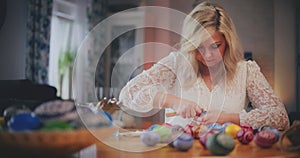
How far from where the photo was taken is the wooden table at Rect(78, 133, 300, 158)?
3.16 ft

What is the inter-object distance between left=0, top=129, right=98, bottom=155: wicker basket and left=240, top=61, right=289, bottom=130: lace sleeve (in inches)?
20.5

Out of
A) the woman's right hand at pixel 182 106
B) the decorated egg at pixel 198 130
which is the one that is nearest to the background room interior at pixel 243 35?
the woman's right hand at pixel 182 106

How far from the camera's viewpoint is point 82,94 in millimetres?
1156

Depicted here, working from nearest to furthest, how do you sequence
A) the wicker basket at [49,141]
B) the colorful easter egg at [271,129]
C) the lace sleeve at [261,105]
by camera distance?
the wicker basket at [49,141] → the colorful easter egg at [271,129] → the lace sleeve at [261,105]

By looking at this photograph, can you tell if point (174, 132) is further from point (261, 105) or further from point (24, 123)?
point (24, 123)

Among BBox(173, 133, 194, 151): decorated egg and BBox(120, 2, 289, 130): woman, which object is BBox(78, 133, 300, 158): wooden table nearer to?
BBox(173, 133, 194, 151): decorated egg

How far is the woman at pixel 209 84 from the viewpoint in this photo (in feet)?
3.79

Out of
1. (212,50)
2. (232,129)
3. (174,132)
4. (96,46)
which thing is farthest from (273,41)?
(96,46)

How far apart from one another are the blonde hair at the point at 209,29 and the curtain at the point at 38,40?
0.39 m

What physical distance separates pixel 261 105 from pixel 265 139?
18 centimetres

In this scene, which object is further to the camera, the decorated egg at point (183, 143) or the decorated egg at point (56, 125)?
the decorated egg at point (183, 143)

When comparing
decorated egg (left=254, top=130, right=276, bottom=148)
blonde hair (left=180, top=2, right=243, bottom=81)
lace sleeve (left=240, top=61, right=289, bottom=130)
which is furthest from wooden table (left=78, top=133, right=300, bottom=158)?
blonde hair (left=180, top=2, right=243, bottom=81)

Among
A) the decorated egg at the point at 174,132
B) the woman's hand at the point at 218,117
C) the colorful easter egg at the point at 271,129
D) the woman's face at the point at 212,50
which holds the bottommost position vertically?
the decorated egg at the point at 174,132

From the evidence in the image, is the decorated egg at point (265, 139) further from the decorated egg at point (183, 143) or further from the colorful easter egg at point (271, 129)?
the decorated egg at point (183, 143)
